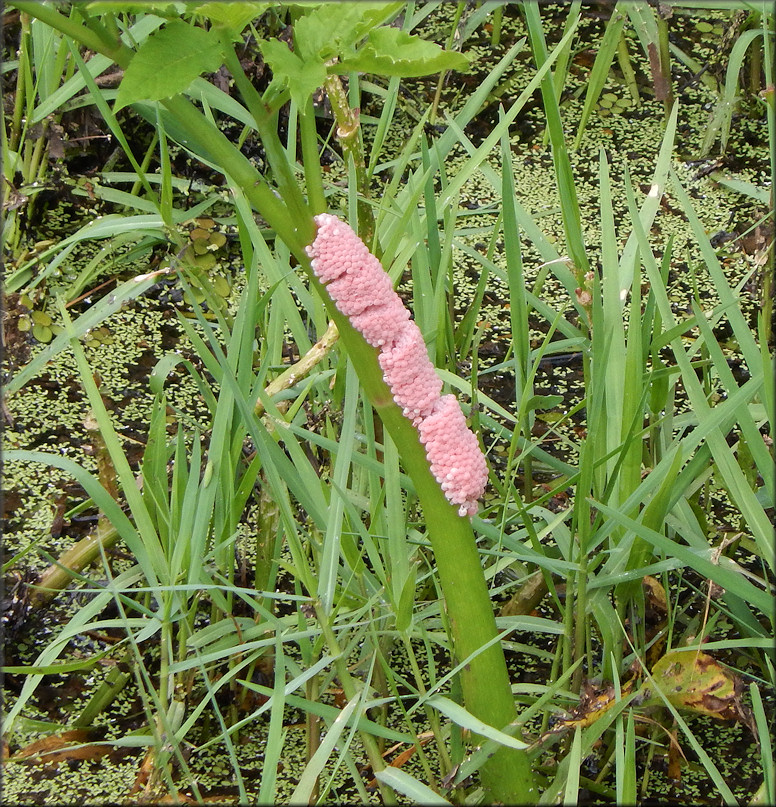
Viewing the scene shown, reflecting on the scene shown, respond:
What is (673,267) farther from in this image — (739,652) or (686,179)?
(739,652)

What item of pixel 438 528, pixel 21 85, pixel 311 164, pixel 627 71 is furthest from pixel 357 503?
pixel 627 71

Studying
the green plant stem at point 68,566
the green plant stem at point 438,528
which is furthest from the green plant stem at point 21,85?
the green plant stem at point 438,528

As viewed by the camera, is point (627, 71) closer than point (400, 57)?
No

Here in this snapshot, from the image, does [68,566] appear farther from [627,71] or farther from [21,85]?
[627,71]

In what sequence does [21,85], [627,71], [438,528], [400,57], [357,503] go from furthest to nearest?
[627,71] < [21,85] < [357,503] < [438,528] < [400,57]

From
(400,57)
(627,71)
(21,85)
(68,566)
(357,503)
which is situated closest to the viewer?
(400,57)

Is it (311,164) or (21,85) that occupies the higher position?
(21,85)

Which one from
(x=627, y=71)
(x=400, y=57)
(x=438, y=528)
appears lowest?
(x=438, y=528)

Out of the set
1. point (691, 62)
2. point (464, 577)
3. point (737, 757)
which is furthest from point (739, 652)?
point (691, 62)
